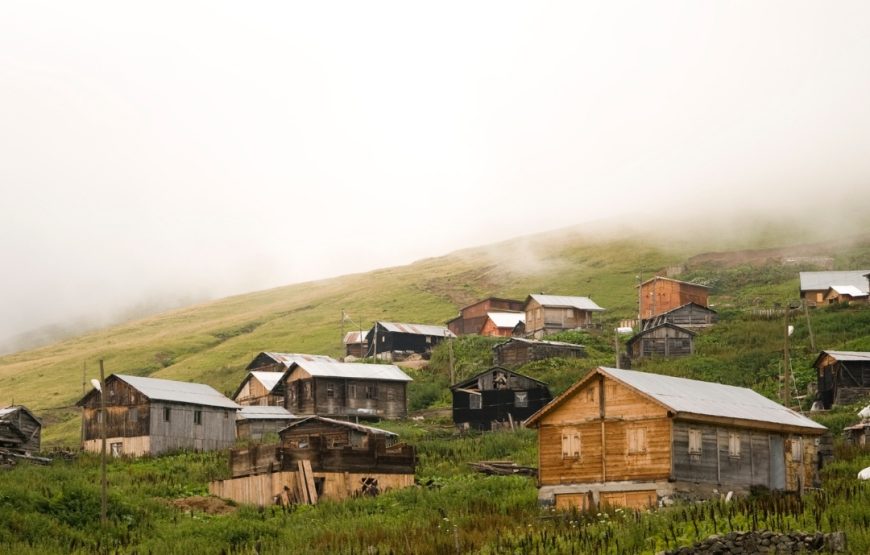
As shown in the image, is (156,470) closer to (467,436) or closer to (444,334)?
(467,436)

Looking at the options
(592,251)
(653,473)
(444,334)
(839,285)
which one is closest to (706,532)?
(653,473)

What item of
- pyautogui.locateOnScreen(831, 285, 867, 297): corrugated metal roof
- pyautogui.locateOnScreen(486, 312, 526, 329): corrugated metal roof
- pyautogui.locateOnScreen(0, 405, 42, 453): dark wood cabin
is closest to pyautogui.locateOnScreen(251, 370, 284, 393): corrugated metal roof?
pyautogui.locateOnScreen(0, 405, 42, 453): dark wood cabin

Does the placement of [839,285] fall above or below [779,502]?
above

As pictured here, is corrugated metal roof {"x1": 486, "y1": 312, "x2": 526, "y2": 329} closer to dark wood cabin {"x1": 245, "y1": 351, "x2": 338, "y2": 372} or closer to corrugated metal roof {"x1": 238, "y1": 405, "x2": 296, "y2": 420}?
dark wood cabin {"x1": 245, "y1": 351, "x2": 338, "y2": 372}

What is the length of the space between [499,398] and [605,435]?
3763cm

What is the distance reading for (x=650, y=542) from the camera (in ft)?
91.4

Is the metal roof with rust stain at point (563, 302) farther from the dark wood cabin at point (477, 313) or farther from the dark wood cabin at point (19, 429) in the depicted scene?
the dark wood cabin at point (19, 429)

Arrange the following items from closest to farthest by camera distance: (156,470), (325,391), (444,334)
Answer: (156,470) → (325,391) → (444,334)

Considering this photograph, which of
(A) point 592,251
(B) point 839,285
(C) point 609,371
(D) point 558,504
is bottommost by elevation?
(D) point 558,504

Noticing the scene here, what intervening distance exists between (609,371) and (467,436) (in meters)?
29.3

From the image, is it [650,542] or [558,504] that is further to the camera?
[558,504]

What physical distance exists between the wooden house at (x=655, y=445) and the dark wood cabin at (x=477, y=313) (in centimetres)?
8534

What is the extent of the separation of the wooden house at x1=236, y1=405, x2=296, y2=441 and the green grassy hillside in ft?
53.7

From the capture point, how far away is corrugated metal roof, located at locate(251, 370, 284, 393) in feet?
308
